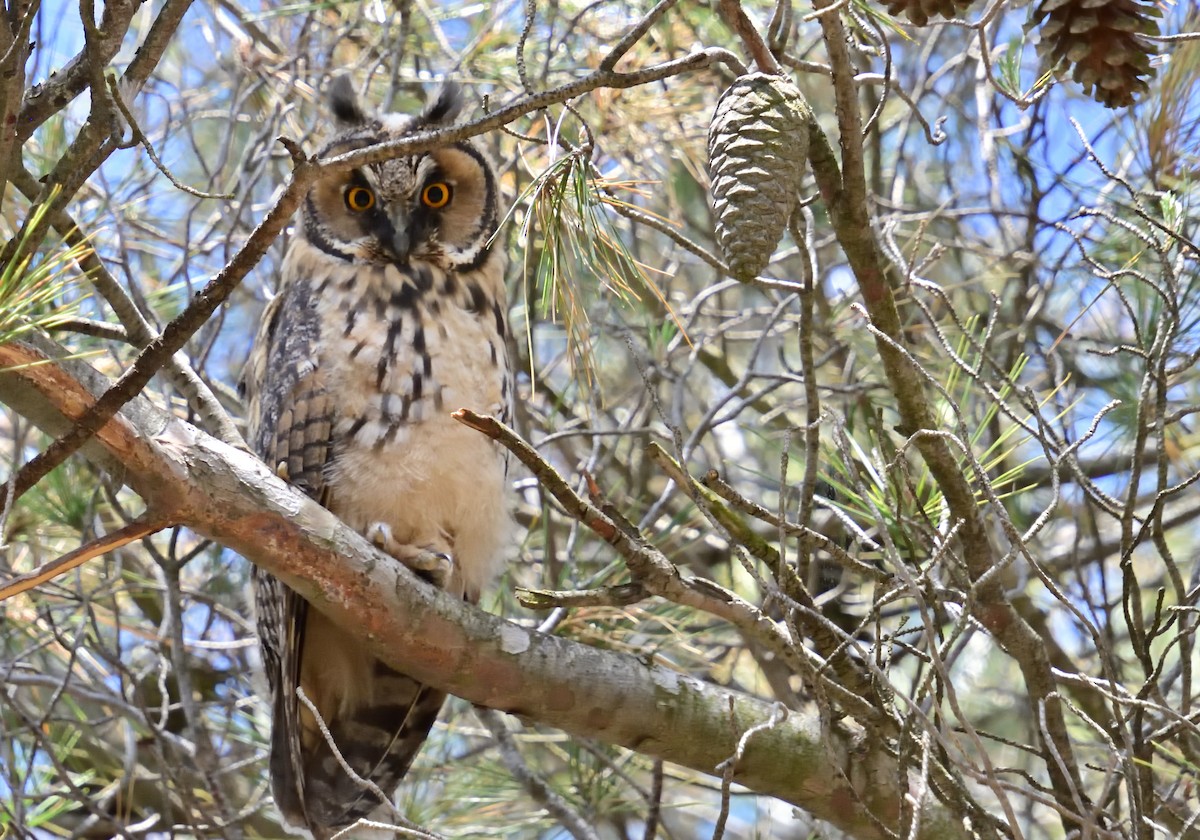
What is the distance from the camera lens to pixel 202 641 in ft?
9.77

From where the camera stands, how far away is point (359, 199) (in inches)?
95.9

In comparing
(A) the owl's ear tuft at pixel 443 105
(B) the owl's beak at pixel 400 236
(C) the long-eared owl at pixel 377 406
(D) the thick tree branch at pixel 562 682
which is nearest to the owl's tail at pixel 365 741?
(C) the long-eared owl at pixel 377 406

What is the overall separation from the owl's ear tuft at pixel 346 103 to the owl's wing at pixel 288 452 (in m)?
0.37

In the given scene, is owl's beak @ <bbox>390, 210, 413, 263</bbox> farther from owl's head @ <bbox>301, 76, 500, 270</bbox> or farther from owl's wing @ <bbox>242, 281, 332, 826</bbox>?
owl's wing @ <bbox>242, 281, 332, 826</bbox>

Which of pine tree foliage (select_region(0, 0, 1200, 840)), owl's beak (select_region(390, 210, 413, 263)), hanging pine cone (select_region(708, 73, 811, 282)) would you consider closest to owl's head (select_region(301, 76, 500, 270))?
owl's beak (select_region(390, 210, 413, 263))

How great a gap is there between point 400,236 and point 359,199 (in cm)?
14

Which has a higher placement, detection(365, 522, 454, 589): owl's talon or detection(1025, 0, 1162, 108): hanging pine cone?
detection(1025, 0, 1162, 108): hanging pine cone

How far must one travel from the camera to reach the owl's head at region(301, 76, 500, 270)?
2381 millimetres

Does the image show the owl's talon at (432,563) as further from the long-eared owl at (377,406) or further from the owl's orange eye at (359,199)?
the owl's orange eye at (359,199)

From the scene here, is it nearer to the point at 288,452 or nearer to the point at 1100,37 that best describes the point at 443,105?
the point at 288,452

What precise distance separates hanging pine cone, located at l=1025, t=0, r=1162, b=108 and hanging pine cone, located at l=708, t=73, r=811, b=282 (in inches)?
11.6

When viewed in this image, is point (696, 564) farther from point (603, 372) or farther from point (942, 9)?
point (942, 9)

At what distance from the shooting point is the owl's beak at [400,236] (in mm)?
2355

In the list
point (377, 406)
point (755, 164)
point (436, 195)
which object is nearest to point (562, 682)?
point (377, 406)
